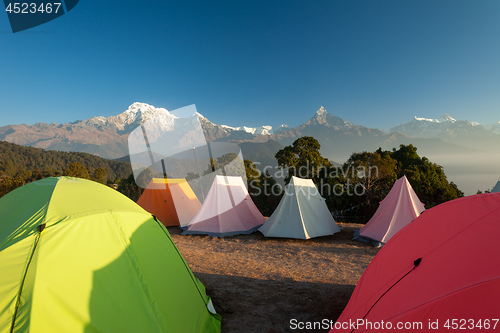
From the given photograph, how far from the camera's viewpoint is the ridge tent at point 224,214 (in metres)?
9.39

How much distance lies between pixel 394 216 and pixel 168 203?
9.65m

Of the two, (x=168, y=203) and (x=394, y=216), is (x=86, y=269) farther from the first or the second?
(x=168, y=203)

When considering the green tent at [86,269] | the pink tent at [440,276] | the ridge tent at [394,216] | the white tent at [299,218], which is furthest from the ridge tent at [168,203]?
the pink tent at [440,276]

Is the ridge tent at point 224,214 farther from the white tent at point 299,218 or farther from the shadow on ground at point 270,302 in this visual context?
the shadow on ground at point 270,302

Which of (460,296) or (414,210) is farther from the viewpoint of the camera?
(414,210)

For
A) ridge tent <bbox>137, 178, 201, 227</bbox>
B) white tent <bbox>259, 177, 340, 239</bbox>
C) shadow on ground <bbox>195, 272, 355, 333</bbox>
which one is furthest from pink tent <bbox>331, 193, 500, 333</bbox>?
ridge tent <bbox>137, 178, 201, 227</bbox>

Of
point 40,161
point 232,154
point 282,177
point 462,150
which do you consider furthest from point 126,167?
point 462,150

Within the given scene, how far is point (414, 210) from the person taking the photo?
25.5ft

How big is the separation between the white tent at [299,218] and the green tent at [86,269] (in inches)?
214

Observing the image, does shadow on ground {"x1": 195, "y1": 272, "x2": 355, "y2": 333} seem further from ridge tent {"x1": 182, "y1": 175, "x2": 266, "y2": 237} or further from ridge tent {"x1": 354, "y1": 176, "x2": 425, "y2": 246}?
ridge tent {"x1": 182, "y1": 175, "x2": 266, "y2": 237}

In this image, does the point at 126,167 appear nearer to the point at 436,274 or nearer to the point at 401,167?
the point at 401,167

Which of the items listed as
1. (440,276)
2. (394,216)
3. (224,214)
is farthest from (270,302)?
(394,216)

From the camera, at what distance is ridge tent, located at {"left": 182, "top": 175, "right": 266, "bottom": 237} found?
9.39 metres

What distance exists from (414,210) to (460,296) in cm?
720
